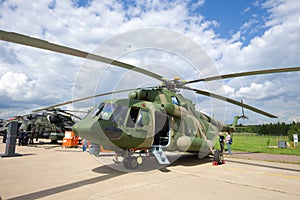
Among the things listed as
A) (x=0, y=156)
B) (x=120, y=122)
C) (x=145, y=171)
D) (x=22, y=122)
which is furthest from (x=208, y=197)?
(x=22, y=122)

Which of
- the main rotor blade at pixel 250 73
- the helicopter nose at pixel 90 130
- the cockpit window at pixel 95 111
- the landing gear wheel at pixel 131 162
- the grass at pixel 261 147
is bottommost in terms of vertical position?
the grass at pixel 261 147

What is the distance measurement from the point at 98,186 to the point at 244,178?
4497 mm

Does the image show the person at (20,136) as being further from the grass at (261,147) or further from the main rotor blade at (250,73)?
the grass at (261,147)

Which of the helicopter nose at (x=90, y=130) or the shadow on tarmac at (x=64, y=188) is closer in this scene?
the shadow on tarmac at (x=64, y=188)

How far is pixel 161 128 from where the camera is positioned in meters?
8.52

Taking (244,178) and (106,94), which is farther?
(106,94)

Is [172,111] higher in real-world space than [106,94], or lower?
lower

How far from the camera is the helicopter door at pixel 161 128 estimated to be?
27.0 feet

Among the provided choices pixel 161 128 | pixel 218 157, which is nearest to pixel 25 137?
pixel 161 128

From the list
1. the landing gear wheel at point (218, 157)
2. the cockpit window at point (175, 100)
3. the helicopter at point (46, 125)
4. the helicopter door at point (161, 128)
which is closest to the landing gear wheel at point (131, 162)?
the helicopter door at point (161, 128)

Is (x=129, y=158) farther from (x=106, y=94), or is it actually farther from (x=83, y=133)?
(x=106, y=94)

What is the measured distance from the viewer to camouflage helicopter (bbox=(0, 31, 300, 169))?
634 cm

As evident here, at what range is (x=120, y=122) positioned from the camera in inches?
274

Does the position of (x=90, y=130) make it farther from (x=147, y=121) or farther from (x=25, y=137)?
(x=25, y=137)
